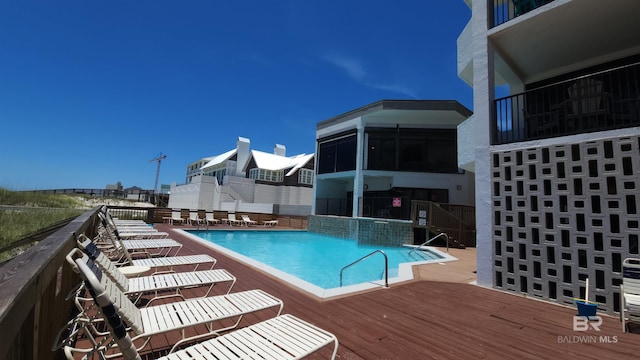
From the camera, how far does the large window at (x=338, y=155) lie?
1977 cm

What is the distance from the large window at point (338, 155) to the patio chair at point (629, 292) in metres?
15.6

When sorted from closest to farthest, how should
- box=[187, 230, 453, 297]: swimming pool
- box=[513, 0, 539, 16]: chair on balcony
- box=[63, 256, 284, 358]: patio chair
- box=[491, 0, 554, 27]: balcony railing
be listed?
1. box=[63, 256, 284, 358]: patio chair
2. box=[491, 0, 554, 27]: balcony railing
3. box=[187, 230, 453, 297]: swimming pool
4. box=[513, 0, 539, 16]: chair on balcony

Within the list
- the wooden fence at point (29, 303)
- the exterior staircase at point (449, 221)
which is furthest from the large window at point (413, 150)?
the wooden fence at point (29, 303)

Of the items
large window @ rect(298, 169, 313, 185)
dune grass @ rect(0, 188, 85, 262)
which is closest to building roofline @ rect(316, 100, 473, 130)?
large window @ rect(298, 169, 313, 185)

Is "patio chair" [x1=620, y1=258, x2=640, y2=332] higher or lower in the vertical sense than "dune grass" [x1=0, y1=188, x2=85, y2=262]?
lower

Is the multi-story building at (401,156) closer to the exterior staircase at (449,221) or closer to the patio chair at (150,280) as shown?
the exterior staircase at (449,221)

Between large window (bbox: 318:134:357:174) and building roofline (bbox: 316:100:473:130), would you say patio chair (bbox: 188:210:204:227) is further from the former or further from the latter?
building roofline (bbox: 316:100:473:130)

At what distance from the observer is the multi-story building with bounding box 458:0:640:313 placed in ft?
15.4

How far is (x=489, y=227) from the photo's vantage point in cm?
608

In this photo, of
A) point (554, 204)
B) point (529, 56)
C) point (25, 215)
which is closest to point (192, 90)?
point (25, 215)

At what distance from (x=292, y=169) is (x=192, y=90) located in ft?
42.2

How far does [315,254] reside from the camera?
1261 cm

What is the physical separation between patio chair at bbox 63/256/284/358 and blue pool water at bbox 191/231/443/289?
16.6 feet

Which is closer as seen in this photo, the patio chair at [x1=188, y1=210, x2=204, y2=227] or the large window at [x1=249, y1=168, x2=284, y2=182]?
the patio chair at [x1=188, y1=210, x2=204, y2=227]
